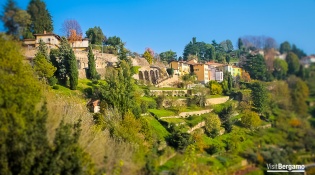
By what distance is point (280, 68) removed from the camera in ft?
17.8

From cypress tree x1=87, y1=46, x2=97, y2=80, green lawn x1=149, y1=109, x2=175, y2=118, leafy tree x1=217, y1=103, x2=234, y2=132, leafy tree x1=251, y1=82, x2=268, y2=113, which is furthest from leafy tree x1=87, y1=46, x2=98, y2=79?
leafy tree x1=251, y1=82, x2=268, y2=113

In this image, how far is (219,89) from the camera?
3403cm

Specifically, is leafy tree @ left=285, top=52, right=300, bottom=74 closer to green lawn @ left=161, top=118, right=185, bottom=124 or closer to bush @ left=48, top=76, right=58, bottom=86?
green lawn @ left=161, top=118, right=185, bottom=124

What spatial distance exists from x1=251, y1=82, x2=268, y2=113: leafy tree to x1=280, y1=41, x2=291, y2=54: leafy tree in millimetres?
861

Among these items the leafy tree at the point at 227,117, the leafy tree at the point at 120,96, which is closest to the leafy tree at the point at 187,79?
the leafy tree at the point at 227,117

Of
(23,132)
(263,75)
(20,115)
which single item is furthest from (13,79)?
(263,75)

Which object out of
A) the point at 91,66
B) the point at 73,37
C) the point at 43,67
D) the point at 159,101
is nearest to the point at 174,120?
the point at 159,101

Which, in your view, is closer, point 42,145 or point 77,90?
point 42,145

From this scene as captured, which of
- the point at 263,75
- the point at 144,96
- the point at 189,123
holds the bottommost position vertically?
the point at 189,123

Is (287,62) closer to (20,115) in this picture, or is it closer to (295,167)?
(295,167)

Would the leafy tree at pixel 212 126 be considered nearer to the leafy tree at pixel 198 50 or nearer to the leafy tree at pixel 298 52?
the leafy tree at pixel 298 52

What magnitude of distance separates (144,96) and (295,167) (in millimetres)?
25155

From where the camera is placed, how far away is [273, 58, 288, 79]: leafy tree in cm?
528

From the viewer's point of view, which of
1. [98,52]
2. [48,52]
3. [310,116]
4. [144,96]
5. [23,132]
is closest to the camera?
[310,116]
